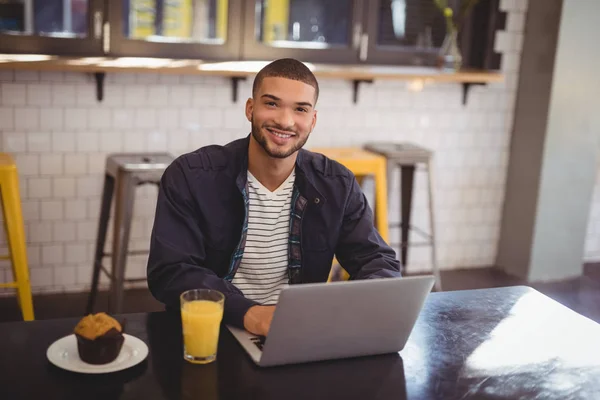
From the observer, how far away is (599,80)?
14.8ft

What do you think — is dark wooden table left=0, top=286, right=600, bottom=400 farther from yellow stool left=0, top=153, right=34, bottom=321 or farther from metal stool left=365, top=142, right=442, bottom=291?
metal stool left=365, top=142, right=442, bottom=291

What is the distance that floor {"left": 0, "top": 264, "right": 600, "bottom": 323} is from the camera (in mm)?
3719

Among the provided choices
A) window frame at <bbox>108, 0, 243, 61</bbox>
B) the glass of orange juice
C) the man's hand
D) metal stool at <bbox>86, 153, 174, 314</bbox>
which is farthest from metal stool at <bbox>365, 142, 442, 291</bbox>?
the glass of orange juice

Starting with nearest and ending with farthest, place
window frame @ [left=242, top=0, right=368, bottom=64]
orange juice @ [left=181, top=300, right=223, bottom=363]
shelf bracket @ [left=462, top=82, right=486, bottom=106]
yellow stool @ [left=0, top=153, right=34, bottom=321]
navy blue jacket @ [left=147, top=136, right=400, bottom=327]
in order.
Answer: orange juice @ [left=181, top=300, right=223, bottom=363] < navy blue jacket @ [left=147, top=136, right=400, bottom=327] < yellow stool @ [left=0, top=153, right=34, bottom=321] < window frame @ [left=242, top=0, right=368, bottom=64] < shelf bracket @ [left=462, top=82, right=486, bottom=106]

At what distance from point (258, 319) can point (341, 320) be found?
244 millimetres

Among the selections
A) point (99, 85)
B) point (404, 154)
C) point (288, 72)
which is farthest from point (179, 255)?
point (404, 154)

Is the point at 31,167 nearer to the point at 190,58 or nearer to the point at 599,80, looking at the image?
the point at 190,58

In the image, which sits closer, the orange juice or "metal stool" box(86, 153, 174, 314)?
the orange juice

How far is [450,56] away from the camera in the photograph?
15.0 ft

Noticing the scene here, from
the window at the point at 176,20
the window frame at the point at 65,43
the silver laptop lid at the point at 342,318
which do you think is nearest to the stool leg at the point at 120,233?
the window frame at the point at 65,43

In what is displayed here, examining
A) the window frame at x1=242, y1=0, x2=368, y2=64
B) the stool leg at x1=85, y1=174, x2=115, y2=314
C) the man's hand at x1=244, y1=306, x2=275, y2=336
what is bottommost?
the stool leg at x1=85, y1=174, x2=115, y2=314

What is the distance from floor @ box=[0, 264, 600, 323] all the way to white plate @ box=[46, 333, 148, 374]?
7.09 ft

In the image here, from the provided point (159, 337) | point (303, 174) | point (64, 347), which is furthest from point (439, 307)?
point (64, 347)

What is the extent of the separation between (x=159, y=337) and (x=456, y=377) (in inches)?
24.9
